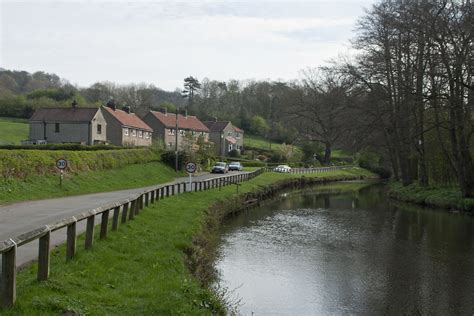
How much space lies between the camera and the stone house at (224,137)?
92950mm

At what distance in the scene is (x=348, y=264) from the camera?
16250mm

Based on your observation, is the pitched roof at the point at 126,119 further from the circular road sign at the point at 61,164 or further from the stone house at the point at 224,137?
the circular road sign at the point at 61,164

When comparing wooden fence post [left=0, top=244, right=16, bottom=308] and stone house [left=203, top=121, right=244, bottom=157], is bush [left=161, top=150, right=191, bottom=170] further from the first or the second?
wooden fence post [left=0, top=244, right=16, bottom=308]

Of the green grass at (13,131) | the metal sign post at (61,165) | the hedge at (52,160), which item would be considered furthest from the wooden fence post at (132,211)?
the green grass at (13,131)

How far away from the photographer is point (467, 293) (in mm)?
13133

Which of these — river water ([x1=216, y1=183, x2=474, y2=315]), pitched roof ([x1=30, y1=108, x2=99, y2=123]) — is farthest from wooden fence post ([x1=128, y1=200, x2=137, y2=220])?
pitched roof ([x1=30, y1=108, x2=99, y2=123])

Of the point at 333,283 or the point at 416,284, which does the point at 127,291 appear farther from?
the point at 416,284

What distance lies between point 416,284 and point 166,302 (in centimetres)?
810

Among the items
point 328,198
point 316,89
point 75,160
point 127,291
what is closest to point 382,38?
point 328,198

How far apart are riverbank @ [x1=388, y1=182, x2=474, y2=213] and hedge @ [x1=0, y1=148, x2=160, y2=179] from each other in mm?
21409

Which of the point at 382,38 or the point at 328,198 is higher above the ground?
the point at 382,38

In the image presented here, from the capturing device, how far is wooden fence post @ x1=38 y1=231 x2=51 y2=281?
8047mm

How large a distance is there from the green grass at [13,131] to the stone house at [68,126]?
3974mm

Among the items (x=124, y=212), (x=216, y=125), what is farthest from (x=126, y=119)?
(x=124, y=212)
